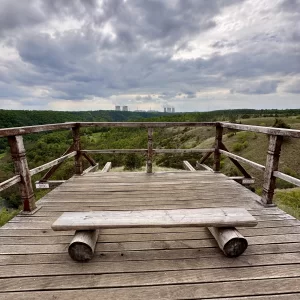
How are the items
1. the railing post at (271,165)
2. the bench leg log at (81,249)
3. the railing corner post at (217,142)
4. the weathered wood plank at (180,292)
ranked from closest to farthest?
1. the weathered wood plank at (180,292)
2. the bench leg log at (81,249)
3. the railing post at (271,165)
4. the railing corner post at (217,142)

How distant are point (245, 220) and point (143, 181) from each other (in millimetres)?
2592

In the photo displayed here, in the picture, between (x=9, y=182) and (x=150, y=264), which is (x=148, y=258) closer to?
(x=150, y=264)

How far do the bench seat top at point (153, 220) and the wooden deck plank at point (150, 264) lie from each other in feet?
1.07

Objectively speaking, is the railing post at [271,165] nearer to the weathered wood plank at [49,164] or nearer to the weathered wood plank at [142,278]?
the weathered wood plank at [142,278]

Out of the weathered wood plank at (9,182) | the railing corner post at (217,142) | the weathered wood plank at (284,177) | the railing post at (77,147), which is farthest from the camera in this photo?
the railing corner post at (217,142)

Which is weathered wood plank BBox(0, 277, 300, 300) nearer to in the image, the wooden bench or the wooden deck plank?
the wooden deck plank

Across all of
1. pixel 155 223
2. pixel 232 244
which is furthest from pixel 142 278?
pixel 232 244

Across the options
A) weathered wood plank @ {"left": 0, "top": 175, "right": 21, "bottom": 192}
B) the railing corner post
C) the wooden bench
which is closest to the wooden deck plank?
the wooden bench

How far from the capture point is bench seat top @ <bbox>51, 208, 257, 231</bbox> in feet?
6.82

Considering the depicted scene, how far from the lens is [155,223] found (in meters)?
2.11

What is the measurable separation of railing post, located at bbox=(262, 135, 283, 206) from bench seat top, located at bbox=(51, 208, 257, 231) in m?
1.23

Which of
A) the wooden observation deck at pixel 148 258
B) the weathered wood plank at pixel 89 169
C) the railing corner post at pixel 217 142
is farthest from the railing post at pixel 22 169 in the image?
the railing corner post at pixel 217 142

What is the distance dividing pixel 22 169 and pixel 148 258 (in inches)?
84.7

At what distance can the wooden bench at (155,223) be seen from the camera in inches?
80.4
